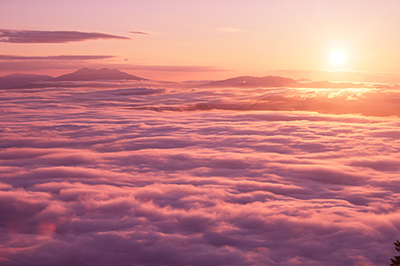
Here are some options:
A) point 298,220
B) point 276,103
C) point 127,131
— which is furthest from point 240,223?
point 276,103

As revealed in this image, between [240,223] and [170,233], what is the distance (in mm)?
2997

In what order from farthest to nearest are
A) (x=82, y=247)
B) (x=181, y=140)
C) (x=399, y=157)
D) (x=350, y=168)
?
(x=181, y=140) < (x=399, y=157) < (x=350, y=168) < (x=82, y=247)

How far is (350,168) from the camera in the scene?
30297 mm

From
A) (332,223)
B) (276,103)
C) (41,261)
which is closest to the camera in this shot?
(41,261)

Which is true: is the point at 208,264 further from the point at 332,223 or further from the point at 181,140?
the point at 181,140

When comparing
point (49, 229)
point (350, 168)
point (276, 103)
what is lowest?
point (49, 229)

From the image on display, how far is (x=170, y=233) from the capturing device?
49.9ft

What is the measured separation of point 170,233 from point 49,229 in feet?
15.0

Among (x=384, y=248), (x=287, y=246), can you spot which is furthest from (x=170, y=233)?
(x=384, y=248)

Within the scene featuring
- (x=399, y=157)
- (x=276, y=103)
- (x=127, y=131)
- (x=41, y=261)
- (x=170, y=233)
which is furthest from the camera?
(x=276, y=103)

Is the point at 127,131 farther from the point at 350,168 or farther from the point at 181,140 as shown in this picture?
the point at 350,168

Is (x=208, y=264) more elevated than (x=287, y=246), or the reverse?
(x=287, y=246)

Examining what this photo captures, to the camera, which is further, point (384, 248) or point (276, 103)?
point (276, 103)

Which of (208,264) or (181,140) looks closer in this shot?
(208,264)
